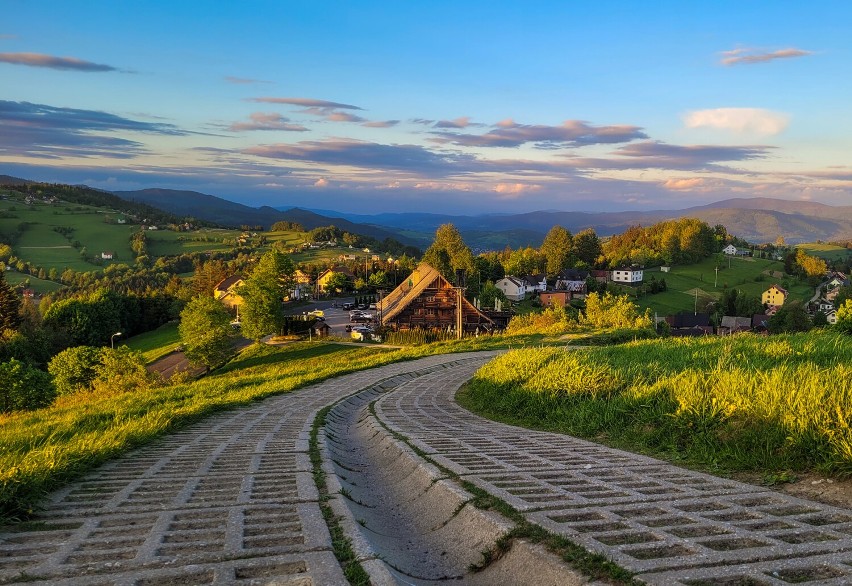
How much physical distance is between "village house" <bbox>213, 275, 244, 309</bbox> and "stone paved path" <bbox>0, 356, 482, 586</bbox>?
76.0 metres

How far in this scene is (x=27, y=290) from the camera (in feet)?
319

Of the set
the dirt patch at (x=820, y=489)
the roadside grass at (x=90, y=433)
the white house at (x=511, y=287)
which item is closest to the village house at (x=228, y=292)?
the white house at (x=511, y=287)

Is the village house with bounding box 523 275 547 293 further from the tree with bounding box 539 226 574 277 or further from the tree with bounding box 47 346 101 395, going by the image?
the tree with bounding box 47 346 101 395

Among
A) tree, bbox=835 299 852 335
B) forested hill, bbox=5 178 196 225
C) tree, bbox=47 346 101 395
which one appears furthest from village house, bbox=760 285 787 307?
forested hill, bbox=5 178 196 225

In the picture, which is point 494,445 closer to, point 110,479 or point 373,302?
point 110,479

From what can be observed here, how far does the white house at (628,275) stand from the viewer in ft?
338

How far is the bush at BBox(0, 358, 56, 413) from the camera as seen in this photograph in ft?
87.0

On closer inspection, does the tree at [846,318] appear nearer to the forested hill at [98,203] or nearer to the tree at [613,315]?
the tree at [613,315]

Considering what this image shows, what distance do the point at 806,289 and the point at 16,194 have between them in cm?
22285

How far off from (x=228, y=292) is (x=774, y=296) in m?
89.8

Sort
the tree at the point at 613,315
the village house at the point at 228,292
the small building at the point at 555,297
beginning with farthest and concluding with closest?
1. the village house at the point at 228,292
2. the small building at the point at 555,297
3. the tree at the point at 613,315

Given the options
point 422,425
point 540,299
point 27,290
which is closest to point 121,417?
point 422,425

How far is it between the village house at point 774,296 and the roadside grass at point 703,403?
86673mm

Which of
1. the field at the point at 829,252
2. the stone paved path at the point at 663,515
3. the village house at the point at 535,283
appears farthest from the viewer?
the field at the point at 829,252
